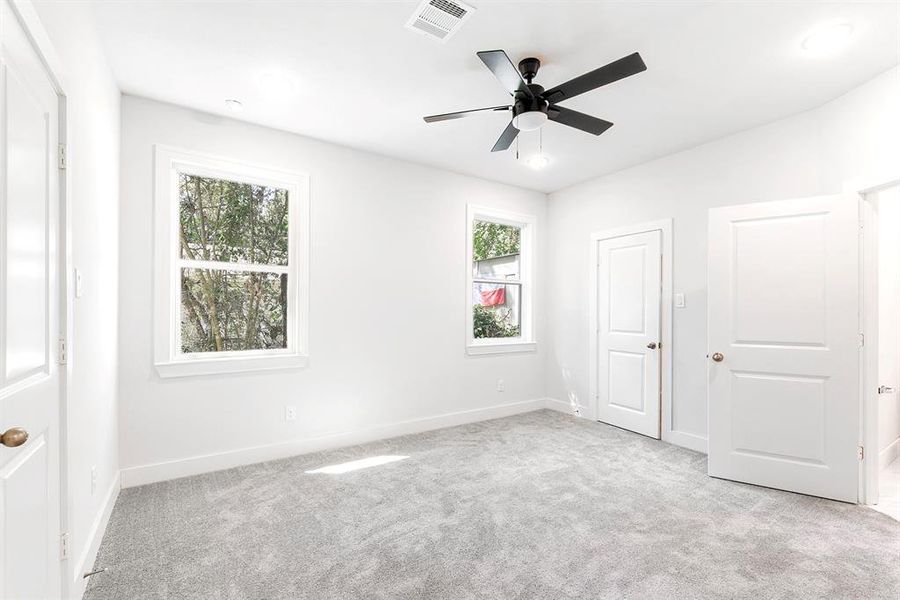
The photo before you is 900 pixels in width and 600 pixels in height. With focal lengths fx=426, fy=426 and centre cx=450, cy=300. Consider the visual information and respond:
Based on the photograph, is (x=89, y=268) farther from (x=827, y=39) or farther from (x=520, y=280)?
(x=520, y=280)

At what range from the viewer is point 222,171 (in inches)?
130

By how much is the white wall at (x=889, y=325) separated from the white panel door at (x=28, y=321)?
195 inches

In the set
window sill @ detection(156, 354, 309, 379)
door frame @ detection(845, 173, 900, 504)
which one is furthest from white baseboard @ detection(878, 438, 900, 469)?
window sill @ detection(156, 354, 309, 379)

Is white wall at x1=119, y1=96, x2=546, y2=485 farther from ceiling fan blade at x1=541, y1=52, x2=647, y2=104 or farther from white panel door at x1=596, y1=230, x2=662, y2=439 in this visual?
ceiling fan blade at x1=541, y1=52, x2=647, y2=104

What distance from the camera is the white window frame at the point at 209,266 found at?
3.03 m

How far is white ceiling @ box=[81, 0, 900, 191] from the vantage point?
213 centimetres

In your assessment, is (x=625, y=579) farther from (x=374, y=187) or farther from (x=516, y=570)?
(x=374, y=187)

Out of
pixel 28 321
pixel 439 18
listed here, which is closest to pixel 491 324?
pixel 439 18

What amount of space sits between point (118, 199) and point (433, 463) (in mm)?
2924

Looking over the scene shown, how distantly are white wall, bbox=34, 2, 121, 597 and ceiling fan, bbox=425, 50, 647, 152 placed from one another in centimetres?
166

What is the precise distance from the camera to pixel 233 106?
10.1 feet

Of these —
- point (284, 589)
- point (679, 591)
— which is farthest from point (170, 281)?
point (679, 591)

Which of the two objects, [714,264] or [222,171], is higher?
[222,171]

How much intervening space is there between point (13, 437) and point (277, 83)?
2.42 metres
